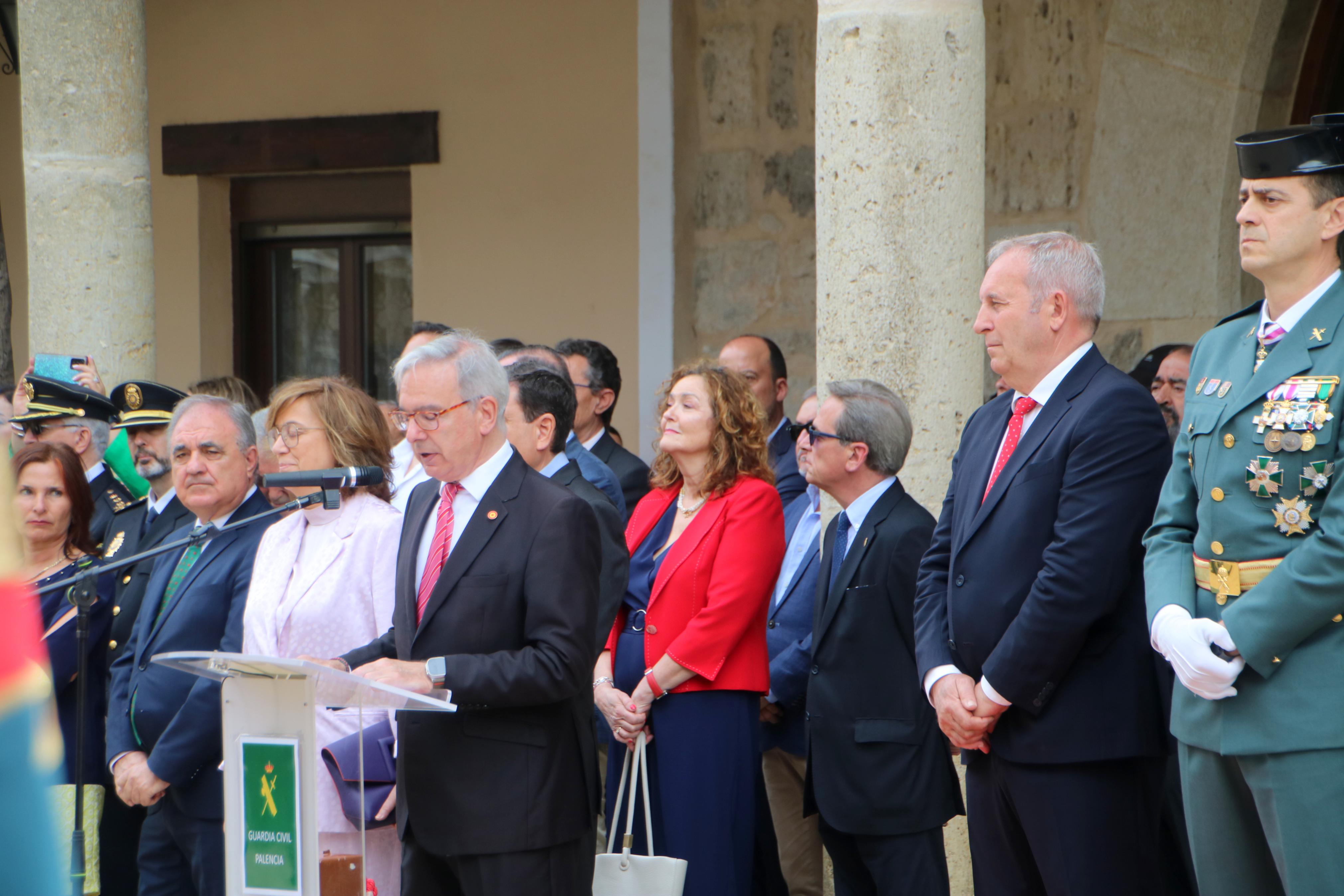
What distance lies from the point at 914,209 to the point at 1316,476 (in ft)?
6.03

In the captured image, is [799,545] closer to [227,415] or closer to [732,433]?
[732,433]

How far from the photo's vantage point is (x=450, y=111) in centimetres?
778

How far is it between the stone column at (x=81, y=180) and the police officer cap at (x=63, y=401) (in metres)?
0.32

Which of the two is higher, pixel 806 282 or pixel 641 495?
pixel 806 282

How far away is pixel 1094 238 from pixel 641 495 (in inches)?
93.6

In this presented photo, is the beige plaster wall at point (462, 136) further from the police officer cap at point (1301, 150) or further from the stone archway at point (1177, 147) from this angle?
the police officer cap at point (1301, 150)

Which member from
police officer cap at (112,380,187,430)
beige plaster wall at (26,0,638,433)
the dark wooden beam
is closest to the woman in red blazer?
police officer cap at (112,380,187,430)

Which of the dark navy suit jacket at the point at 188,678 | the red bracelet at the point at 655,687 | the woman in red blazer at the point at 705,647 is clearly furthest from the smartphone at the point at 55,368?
the red bracelet at the point at 655,687

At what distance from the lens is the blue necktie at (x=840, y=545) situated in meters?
4.05

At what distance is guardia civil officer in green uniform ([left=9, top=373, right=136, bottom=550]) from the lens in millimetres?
5305

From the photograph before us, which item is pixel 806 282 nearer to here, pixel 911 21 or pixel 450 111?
pixel 450 111

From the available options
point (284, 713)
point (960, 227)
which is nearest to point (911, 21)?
point (960, 227)

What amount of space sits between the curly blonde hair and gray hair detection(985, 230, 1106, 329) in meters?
1.33

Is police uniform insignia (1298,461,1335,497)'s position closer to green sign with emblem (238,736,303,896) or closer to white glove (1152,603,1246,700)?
white glove (1152,603,1246,700)
